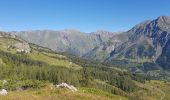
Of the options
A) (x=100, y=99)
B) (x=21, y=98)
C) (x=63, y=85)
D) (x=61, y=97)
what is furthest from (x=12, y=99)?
(x=63, y=85)

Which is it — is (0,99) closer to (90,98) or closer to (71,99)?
(71,99)

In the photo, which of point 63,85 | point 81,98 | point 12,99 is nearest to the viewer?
point 12,99

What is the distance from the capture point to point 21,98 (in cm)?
3853

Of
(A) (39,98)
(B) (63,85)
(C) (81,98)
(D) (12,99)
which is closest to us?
(D) (12,99)

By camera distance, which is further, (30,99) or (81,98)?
(81,98)

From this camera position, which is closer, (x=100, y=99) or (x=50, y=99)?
(x=50, y=99)

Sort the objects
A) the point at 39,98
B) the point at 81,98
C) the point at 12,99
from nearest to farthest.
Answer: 1. the point at 12,99
2. the point at 39,98
3. the point at 81,98

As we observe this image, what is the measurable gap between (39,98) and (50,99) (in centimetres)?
180

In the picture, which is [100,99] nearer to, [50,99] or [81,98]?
[81,98]

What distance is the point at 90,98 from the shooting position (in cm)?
4434

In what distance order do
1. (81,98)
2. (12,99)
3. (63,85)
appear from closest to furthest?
(12,99), (81,98), (63,85)

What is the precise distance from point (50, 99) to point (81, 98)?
17.7 ft

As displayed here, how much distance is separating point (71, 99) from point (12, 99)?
27.4 feet

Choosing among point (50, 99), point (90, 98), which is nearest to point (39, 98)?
point (50, 99)
